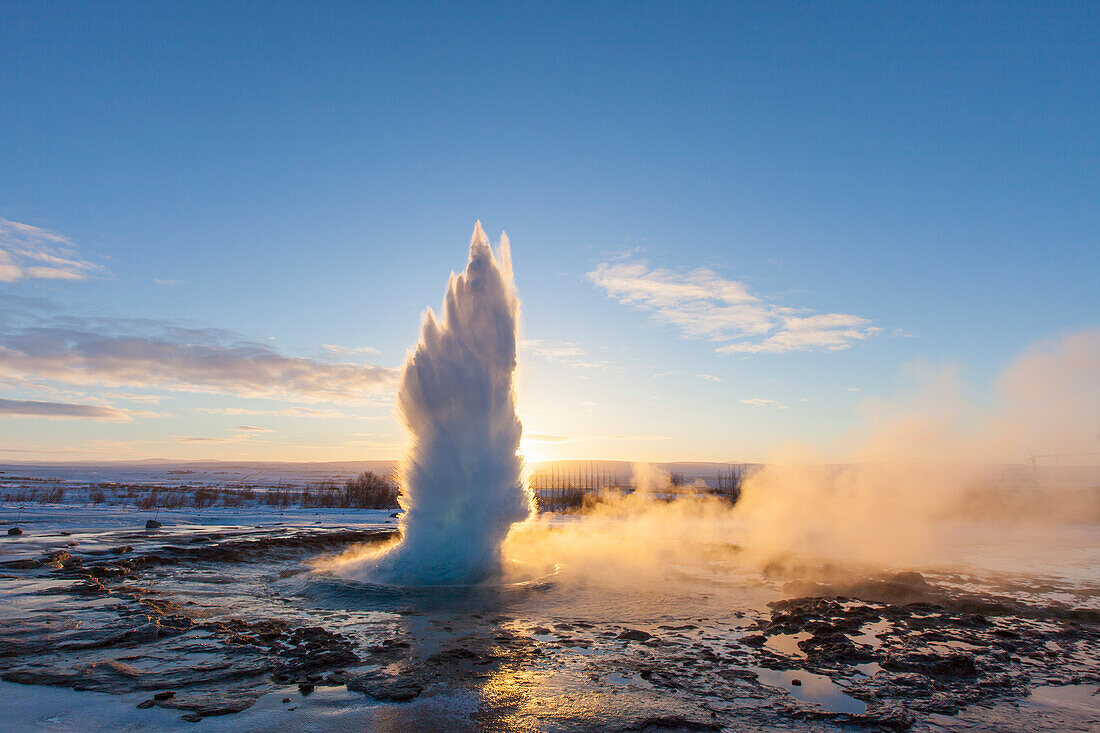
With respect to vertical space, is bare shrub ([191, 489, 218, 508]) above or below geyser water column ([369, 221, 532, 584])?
below

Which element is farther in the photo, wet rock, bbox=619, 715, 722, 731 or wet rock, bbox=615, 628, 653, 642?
wet rock, bbox=615, 628, 653, 642

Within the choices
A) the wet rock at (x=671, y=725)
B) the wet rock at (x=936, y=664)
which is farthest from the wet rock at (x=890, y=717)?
the wet rock at (x=671, y=725)

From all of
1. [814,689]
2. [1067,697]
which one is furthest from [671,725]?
[1067,697]

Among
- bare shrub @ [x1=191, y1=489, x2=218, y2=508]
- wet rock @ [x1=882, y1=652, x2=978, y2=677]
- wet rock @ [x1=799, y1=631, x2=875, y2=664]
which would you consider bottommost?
bare shrub @ [x1=191, y1=489, x2=218, y2=508]

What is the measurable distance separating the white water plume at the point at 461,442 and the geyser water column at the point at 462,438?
0.03 metres

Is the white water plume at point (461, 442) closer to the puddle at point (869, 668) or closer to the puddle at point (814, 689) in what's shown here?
the puddle at point (814, 689)

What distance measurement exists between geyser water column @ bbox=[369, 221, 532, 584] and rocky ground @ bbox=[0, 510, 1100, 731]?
6.71 feet

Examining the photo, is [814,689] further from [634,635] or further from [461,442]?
[461,442]

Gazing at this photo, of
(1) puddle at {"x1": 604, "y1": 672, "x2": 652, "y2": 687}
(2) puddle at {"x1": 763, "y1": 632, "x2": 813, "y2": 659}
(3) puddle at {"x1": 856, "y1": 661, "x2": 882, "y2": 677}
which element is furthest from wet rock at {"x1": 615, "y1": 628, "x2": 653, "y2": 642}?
(3) puddle at {"x1": 856, "y1": 661, "x2": 882, "y2": 677}

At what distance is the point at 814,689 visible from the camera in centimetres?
795

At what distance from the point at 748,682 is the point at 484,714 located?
3.84m

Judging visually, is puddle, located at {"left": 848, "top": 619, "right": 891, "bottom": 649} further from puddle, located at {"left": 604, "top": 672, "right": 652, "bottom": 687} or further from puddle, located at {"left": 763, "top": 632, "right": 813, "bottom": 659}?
puddle, located at {"left": 604, "top": 672, "right": 652, "bottom": 687}

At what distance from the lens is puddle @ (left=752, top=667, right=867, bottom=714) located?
735cm

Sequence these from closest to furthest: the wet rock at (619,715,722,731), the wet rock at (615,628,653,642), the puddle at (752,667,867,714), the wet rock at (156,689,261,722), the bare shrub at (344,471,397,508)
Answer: the wet rock at (619,715,722,731) → the wet rock at (156,689,261,722) → the puddle at (752,667,867,714) → the wet rock at (615,628,653,642) → the bare shrub at (344,471,397,508)
